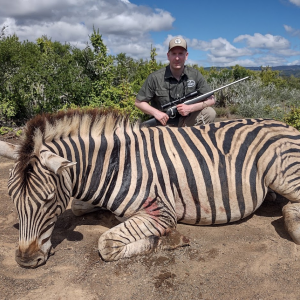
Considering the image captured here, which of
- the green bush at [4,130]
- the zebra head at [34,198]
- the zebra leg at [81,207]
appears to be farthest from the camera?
the green bush at [4,130]

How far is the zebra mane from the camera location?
10.1 ft

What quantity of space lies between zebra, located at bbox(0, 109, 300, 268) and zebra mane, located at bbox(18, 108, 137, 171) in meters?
0.01

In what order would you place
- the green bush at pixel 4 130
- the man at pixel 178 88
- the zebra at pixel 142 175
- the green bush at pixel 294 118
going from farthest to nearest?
1. the green bush at pixel 4 130
2. the green bush at pixel 294 118
3. the man at pixel 178 88
4. the zebra at pixel 142 175

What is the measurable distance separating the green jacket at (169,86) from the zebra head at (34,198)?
3336mm

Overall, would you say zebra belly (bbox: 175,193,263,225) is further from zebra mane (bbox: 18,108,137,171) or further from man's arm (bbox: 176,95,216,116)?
man's arm (bbox: 176,95,216,116)

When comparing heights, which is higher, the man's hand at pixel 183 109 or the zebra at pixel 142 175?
the man's hand at pixel 183 109

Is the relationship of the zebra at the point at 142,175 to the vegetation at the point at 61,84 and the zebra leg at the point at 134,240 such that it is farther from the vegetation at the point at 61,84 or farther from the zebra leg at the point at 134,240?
the vegetation at the point at 61,84

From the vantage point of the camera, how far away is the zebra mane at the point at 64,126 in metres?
3.07

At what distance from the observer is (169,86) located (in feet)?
19.8

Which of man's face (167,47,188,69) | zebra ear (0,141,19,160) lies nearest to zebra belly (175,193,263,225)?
zebra ear (0,141,19,160)

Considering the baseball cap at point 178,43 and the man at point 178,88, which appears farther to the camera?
the man at point 178,88

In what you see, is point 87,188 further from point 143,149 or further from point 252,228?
point 252,228

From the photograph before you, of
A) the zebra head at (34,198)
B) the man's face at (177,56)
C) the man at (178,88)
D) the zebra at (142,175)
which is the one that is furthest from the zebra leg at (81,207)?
the man's face at (177,56)

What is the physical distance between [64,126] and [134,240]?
158 cm
